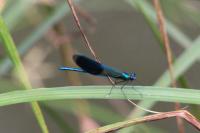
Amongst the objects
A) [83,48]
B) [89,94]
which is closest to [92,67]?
[89,94]

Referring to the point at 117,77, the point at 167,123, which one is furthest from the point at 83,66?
the point at 167,123

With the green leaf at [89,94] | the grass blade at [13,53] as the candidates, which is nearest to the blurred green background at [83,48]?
the grass blade at [13,53]

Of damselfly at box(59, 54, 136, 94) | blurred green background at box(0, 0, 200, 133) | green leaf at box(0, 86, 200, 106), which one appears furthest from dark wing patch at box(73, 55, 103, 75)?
blurred green background at box(0, 0, 200, 133)

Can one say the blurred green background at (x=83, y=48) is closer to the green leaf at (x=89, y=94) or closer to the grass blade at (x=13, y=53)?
the grass blade at (x=13, y=53)

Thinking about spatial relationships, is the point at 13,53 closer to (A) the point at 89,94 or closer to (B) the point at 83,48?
(A) the point at 89,94

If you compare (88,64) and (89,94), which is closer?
(89,94)

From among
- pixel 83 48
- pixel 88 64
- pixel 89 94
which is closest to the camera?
pixel 89 94

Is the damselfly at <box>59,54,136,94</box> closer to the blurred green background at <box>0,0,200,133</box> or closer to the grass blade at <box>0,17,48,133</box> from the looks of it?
the grass blade at <box>0,17,48,133</box>

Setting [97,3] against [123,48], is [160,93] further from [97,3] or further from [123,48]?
[123,48]
